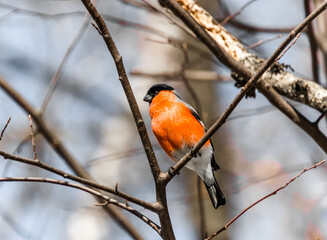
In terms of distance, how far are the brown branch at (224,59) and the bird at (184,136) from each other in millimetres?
723

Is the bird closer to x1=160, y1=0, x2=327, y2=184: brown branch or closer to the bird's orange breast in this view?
the bird's orange breast

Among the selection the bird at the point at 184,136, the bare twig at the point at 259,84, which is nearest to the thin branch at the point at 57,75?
the bird at the point at 184,136

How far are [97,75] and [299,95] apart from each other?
6.56 m

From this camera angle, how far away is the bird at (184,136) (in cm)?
357

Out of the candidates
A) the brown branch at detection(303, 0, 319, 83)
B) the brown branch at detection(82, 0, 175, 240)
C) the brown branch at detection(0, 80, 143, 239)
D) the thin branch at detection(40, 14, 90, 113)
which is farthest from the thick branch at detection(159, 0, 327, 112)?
the brown branch at detection(0, 80, 143, 239)

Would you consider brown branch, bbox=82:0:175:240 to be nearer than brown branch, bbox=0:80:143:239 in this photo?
Yes

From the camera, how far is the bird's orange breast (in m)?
3.56

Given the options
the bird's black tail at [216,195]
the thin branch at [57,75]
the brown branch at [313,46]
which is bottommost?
the bird's black tail at [216,195]

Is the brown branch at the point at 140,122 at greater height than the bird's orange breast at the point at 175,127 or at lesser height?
lesser

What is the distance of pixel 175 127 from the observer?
357 centimetres

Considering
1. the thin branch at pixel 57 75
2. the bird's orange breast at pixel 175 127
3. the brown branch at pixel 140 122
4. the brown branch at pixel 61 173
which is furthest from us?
the bird's orange breast at pixel 175 127

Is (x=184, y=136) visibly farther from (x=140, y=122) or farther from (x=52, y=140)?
(x=140, y=122)

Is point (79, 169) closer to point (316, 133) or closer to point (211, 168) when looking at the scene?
point (211, 168)

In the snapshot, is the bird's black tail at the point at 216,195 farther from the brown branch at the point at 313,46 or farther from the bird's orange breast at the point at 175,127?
the brown branch at the point at 313,46
